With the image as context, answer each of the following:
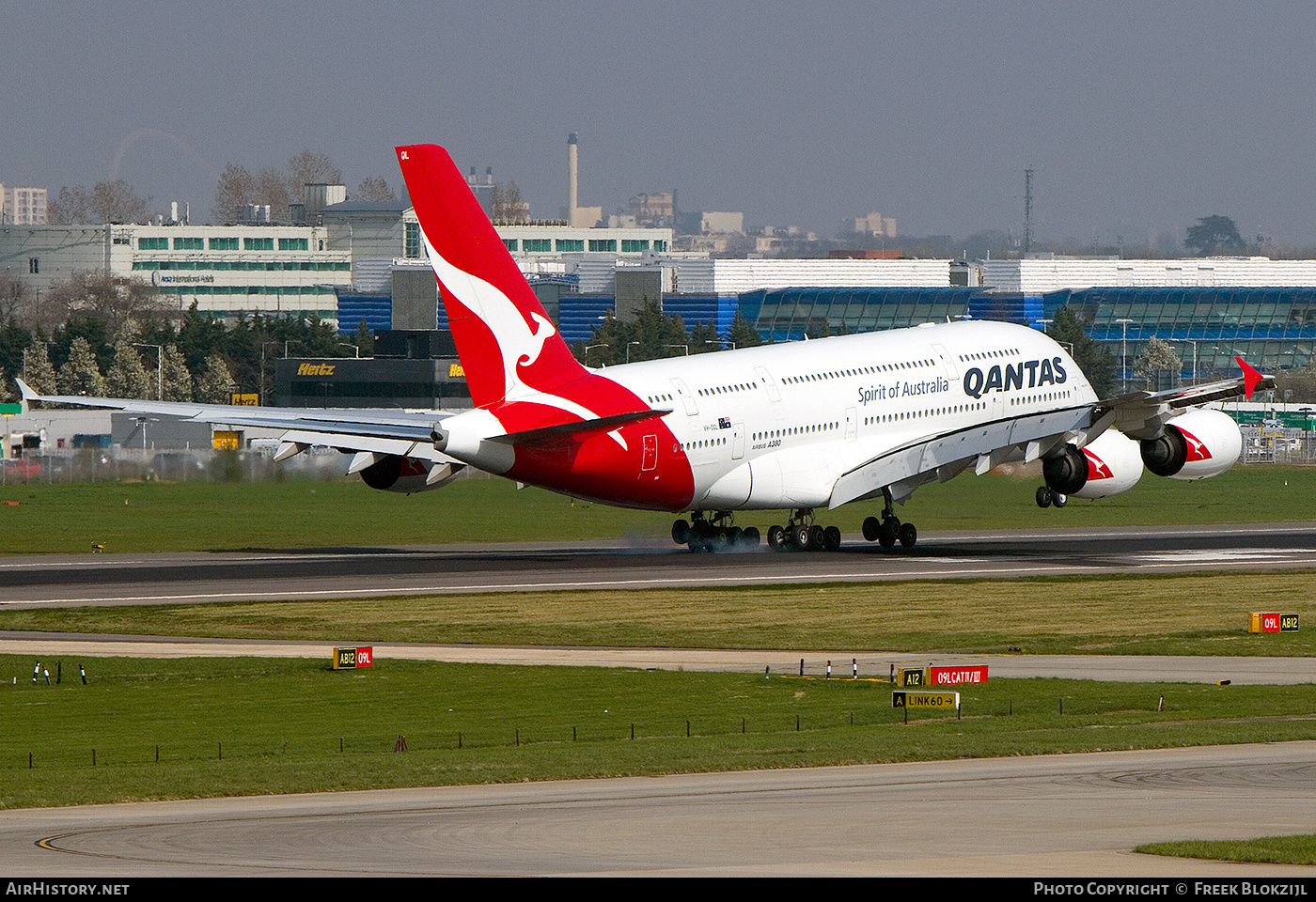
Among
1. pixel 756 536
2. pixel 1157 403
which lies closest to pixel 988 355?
pixel 1157 403

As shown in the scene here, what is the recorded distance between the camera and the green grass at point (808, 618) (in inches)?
1656

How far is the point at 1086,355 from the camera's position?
516 feet

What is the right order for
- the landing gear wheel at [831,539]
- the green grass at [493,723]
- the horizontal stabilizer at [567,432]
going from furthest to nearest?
the landing gear wheel at [831,539] < the horizontal stabilizer at [567,432] < the green grass at [493,723]

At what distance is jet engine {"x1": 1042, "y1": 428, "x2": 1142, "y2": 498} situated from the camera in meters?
58.7

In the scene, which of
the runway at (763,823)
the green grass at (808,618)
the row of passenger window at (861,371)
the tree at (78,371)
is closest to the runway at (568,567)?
the green grass at (808,618)

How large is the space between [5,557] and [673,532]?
71.6 ft

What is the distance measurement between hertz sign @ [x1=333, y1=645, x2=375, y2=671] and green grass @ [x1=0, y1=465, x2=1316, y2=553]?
2939 cm

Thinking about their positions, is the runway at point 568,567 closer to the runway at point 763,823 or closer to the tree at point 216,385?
the runway at point 763,823

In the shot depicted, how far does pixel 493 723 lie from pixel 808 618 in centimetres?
1451

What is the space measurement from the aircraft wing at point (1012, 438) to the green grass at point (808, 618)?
6.01m

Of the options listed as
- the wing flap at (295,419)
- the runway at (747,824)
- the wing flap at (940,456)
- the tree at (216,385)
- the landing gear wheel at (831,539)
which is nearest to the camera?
the runway at (747,824)

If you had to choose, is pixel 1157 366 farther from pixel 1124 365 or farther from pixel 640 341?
pixel 640 341

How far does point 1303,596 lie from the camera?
48969 mm
